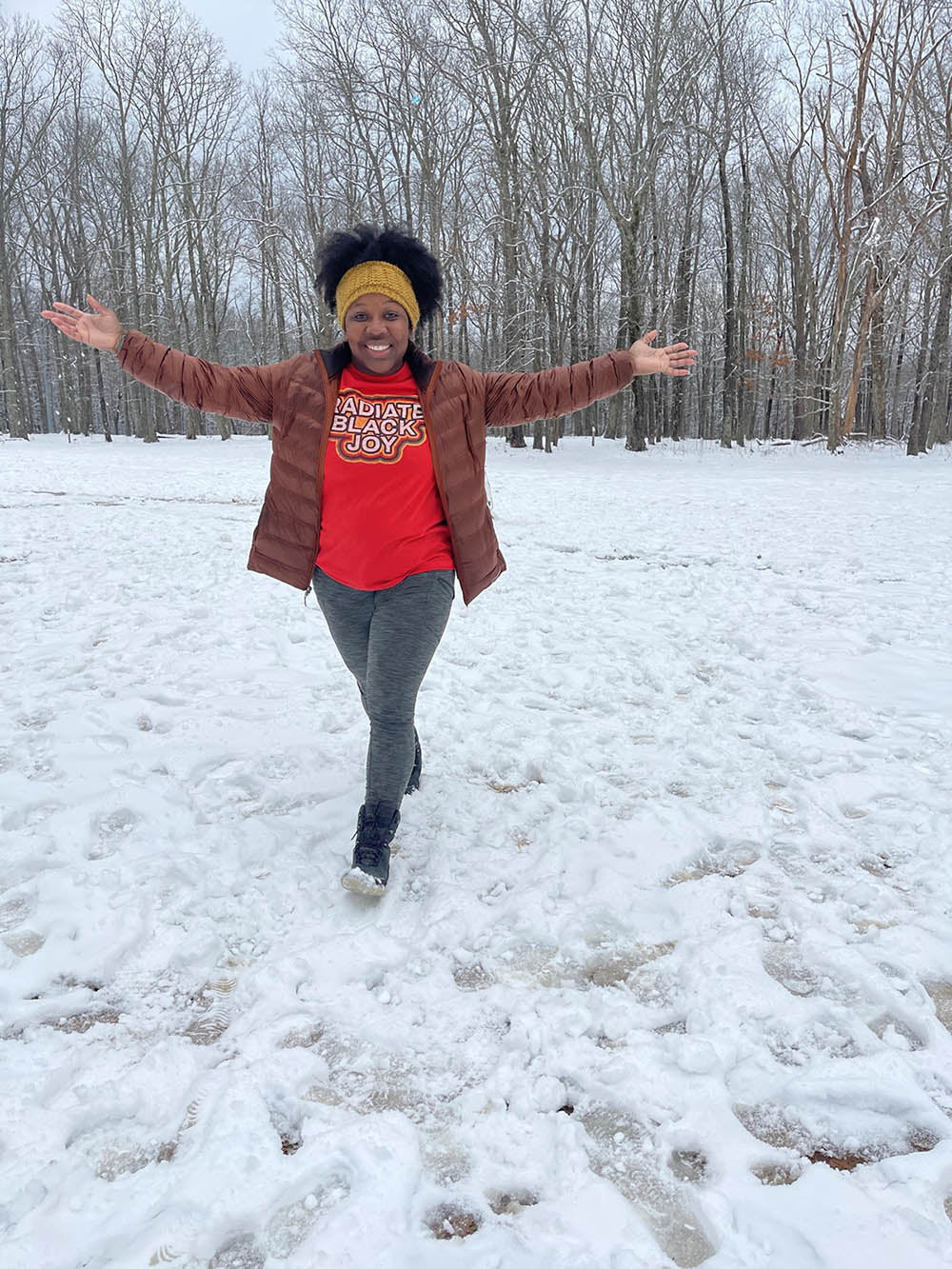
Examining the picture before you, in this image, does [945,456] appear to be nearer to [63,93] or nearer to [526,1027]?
[526,1027]

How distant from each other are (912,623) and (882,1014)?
4309 millimetres

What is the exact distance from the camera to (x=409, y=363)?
275cm

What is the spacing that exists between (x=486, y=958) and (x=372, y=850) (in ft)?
1.87

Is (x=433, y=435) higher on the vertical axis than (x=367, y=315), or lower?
lower

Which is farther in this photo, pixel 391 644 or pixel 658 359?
pixel 658 359

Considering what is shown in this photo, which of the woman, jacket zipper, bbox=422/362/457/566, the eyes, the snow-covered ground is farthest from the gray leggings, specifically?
the eyes

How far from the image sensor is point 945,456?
843 inches

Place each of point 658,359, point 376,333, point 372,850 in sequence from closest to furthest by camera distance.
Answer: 1. point 376,333
2. point 372,850
3. point 658,359

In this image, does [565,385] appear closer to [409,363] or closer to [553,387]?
[553,387]

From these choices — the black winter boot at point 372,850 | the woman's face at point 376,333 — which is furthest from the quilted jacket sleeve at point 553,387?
the black winter boot at point 372,850

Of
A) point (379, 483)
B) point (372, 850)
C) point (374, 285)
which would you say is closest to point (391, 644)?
point (379, 483)

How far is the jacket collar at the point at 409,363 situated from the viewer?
8.83 feet

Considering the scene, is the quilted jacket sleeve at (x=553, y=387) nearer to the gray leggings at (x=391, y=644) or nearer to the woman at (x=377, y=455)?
the woman at (x=377, y=455)

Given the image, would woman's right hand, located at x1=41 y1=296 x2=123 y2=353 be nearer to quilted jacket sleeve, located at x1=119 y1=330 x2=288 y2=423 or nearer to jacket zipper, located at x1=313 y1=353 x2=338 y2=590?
quilted jacket sleeve, located at x1=119 y1=330 x2=288 y2=423
